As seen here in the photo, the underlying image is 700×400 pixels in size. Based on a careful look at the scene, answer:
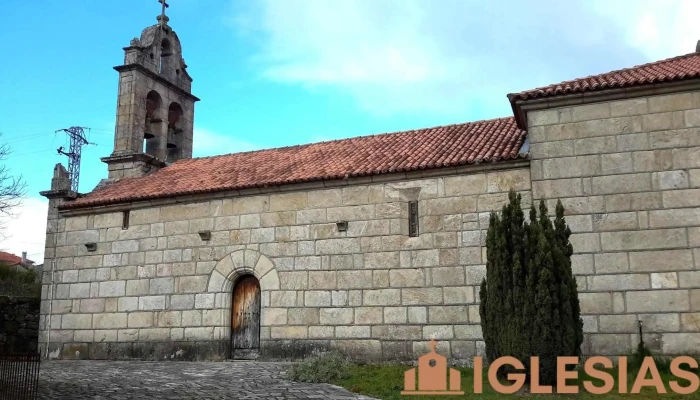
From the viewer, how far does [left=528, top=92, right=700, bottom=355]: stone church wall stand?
32.6ft

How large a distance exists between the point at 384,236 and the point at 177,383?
463 centimetres

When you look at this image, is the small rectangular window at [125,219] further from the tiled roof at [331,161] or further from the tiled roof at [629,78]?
the tiled roof at [629,78]

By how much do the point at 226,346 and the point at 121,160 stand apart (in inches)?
273

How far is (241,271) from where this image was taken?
43.9ft

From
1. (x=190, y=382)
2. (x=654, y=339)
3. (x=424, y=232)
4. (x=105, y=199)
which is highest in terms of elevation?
(x=105, y=199)

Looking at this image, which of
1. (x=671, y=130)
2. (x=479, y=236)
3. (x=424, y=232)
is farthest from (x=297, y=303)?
(x=671, y=130)

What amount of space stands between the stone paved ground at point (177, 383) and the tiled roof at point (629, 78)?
6.17 m

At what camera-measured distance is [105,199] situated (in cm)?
1510

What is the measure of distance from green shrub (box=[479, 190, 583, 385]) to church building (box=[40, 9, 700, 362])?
225 cm

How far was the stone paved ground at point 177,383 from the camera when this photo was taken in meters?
8.63

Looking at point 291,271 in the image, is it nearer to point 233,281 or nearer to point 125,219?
point 233,281

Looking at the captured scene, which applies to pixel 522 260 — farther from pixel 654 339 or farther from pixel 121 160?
pixel 121 160

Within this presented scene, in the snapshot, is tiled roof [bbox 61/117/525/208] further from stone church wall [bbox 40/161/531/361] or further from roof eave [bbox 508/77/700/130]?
roof eave [bbox 508/77/700/130]

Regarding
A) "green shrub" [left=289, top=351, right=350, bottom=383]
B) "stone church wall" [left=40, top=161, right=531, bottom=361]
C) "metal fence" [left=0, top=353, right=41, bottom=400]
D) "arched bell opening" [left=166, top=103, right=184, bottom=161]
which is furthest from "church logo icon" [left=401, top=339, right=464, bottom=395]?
"arched bell opening" [left=166, top=103, right=184, bottom=161]
